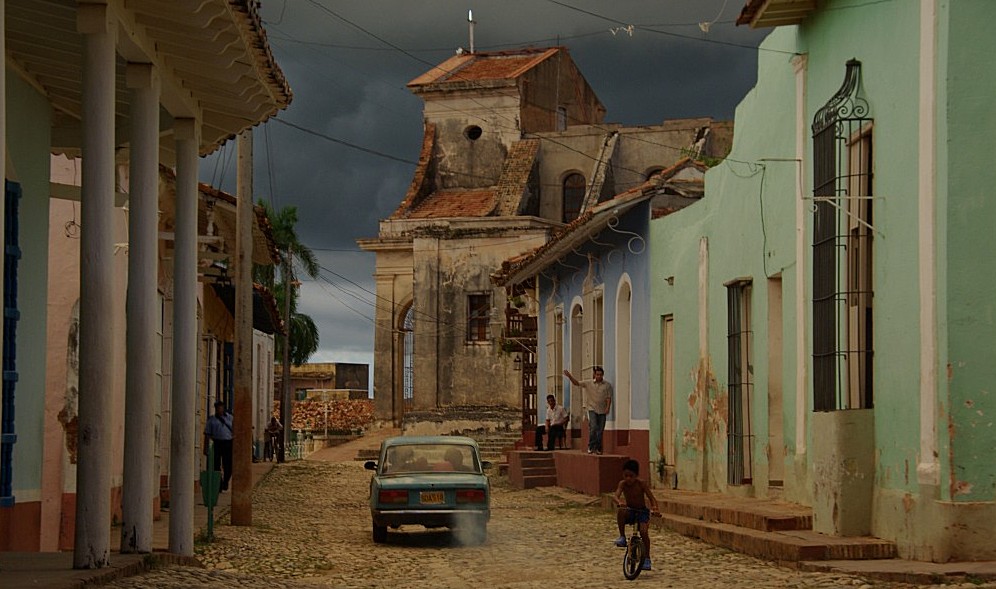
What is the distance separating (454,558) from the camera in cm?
1509

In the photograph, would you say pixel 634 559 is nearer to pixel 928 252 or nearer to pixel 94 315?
pixel 928 252

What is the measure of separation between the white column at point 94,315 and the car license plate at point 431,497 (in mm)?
6901

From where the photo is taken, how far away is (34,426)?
12914mm

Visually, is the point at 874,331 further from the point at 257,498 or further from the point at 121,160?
the point at 257,498

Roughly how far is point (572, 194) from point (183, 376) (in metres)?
37.1

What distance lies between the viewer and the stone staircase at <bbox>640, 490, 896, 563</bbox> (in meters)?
12.3

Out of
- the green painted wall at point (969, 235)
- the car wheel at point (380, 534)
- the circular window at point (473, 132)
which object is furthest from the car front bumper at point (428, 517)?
the circular window at point (473, 132)

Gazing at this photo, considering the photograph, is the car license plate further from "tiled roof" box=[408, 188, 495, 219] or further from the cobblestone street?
"tiled roof" box=[408, 188, 495, 219]

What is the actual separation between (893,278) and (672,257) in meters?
9.71

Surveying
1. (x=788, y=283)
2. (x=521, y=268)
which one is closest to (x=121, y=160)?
(x=788, y=283)

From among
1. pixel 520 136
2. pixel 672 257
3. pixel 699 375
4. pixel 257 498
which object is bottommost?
pixel 257 498

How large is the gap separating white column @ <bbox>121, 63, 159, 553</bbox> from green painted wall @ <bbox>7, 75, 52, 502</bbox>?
4.99 feet

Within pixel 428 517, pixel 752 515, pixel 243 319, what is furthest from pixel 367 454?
pixel 752 515

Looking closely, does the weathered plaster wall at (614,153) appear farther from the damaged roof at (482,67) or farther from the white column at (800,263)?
the white column at (800,263)
